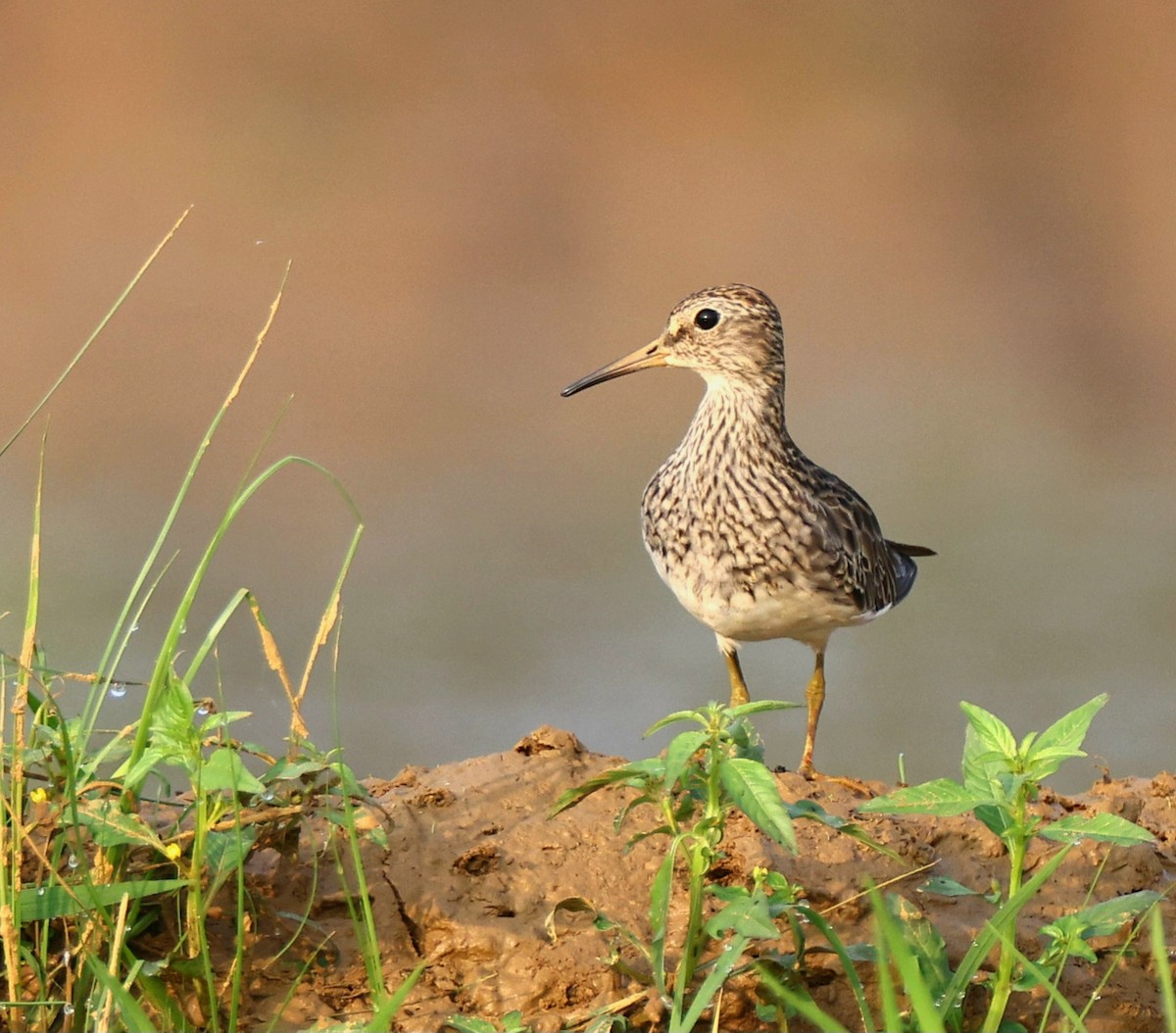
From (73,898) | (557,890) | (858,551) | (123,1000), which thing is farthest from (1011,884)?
(858,551)

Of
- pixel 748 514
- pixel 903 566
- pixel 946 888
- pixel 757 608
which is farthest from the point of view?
pixel 903 566

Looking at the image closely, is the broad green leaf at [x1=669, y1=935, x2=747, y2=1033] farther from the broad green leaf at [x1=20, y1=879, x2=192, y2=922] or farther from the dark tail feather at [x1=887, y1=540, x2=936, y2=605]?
the dark tail feather at [x1=887, y1=540, x2=936, y2=605]

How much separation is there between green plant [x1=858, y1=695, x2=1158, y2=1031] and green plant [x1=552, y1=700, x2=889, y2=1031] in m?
0.21

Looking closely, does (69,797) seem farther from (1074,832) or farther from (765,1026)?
(1074,832)

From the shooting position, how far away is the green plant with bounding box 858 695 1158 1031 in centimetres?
286

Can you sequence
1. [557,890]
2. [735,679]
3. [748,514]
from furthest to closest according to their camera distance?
[735,679], [748,514], [557,890]

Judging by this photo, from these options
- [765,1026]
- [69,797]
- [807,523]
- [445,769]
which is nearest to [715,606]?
[807,523]

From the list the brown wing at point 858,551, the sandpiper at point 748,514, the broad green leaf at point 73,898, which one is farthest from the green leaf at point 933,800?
the brown wing at point 858,551

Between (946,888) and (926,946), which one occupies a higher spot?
(946,888)

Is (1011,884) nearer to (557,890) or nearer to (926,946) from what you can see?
(926,946)

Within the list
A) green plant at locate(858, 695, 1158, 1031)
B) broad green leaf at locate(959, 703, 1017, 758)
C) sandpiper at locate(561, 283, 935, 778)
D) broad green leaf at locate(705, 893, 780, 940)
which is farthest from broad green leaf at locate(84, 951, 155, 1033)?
sandpiper at locate(561, 283, 935, 778)

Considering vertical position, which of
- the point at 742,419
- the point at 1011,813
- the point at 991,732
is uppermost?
the point at 742,419

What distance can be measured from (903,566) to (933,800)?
136 inches

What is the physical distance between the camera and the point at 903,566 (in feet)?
20.6
